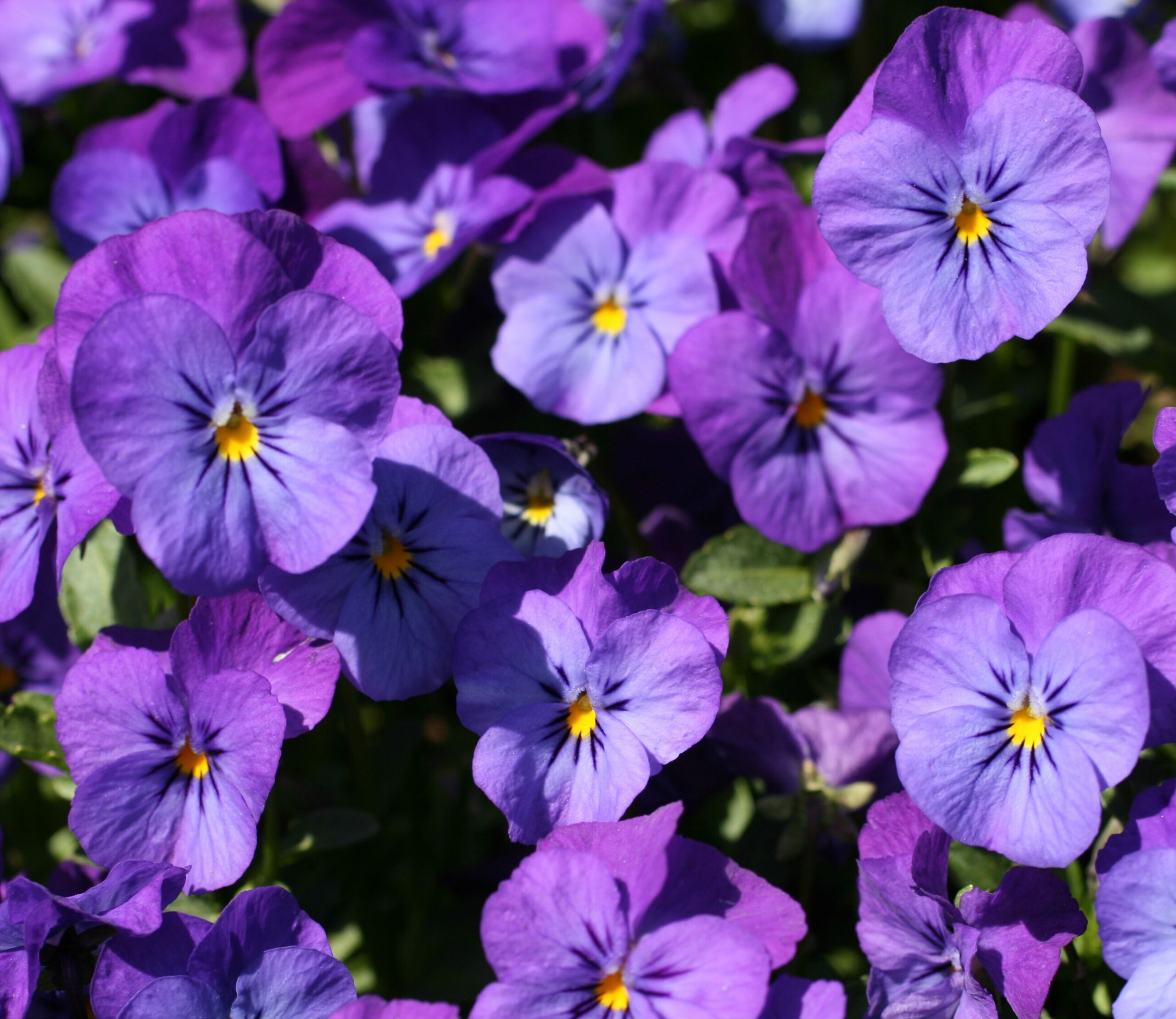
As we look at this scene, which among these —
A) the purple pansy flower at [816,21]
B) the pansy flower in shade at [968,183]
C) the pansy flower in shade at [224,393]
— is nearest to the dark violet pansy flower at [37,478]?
the pansy flower in shade at [224,393]

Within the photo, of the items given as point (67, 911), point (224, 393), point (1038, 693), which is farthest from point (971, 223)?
point (67, 911)

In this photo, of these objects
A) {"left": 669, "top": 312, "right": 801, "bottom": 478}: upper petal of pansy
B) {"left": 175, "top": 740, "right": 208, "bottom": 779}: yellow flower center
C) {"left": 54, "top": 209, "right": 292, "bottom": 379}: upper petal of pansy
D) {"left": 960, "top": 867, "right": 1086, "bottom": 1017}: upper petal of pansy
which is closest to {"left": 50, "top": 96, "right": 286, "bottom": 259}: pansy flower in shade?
{"left": 54, "top": 209, "right": 292, "bottom": 379}: upper petal of pansy

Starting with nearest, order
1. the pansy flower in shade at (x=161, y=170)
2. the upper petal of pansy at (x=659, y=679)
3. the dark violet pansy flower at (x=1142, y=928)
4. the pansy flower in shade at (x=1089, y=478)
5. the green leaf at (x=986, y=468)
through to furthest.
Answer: the dark violet pansy flower at (x=1142, y=928) → the upper petal of pansy at (x=659, y=679) → the pansy flower in shade at (x=1089, y=478) → the green leaf at (x=986, y=468) → the pansy flower in shade at (x=161, y=170)

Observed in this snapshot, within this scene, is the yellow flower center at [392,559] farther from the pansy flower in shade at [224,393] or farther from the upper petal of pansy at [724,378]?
the upper petal of pansy at [724,378]

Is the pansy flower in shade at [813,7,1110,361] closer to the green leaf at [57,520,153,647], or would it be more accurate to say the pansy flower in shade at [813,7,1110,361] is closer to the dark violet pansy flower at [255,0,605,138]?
the dark violet pansy flower at [255,0,605,138]

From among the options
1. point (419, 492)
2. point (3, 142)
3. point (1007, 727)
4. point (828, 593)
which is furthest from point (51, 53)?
point (1007, 727)

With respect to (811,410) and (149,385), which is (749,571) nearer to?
(811,410)

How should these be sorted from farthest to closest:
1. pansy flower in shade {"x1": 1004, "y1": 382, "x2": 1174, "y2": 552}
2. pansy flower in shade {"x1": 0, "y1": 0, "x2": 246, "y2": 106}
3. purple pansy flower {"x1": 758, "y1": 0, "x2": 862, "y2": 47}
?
1. purple pansy flower {"x1": 758, "y1": 0, "x2": 862, "y2": 47}
2. pansy flower in shade {"x1": 0, "y1": 0, "x2": 246, "y2": 106}
3. pansy flower in shade {"x1": 1004, "y1": 382, "x2": 1174, "y2": 552}
